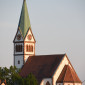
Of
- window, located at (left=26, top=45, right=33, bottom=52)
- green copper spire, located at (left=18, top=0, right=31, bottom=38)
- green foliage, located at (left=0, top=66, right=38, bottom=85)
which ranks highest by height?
Result: green copper spire, located at (left=18, top=0, right=31, bottom=38)

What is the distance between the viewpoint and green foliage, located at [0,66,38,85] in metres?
113

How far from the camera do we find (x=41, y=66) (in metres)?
123

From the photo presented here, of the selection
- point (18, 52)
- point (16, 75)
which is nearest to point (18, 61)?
point (18, 52)

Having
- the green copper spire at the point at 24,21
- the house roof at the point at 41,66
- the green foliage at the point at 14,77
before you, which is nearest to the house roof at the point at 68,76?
the house roof at the point at 41,66

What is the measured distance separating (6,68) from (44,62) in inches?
351

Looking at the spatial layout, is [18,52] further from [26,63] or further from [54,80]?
[54,80]

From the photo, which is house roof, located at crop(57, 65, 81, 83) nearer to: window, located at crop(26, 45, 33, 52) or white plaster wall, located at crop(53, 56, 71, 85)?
white plaster wall, located at crop(53, 56, 71, 85)

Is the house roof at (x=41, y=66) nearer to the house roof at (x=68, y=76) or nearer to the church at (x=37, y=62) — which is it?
Result: the church at (x=37, y=62)

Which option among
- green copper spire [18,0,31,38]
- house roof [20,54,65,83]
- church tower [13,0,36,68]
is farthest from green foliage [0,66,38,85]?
green copper spire [18,0,31,38]

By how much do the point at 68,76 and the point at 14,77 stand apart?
39.4 ft

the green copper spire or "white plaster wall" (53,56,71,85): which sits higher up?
the green copper spire

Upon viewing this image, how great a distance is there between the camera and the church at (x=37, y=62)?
118 m

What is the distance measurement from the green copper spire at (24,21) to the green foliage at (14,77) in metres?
10.7

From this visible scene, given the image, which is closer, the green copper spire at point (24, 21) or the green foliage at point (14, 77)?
the green foliage at point (14, 77)
